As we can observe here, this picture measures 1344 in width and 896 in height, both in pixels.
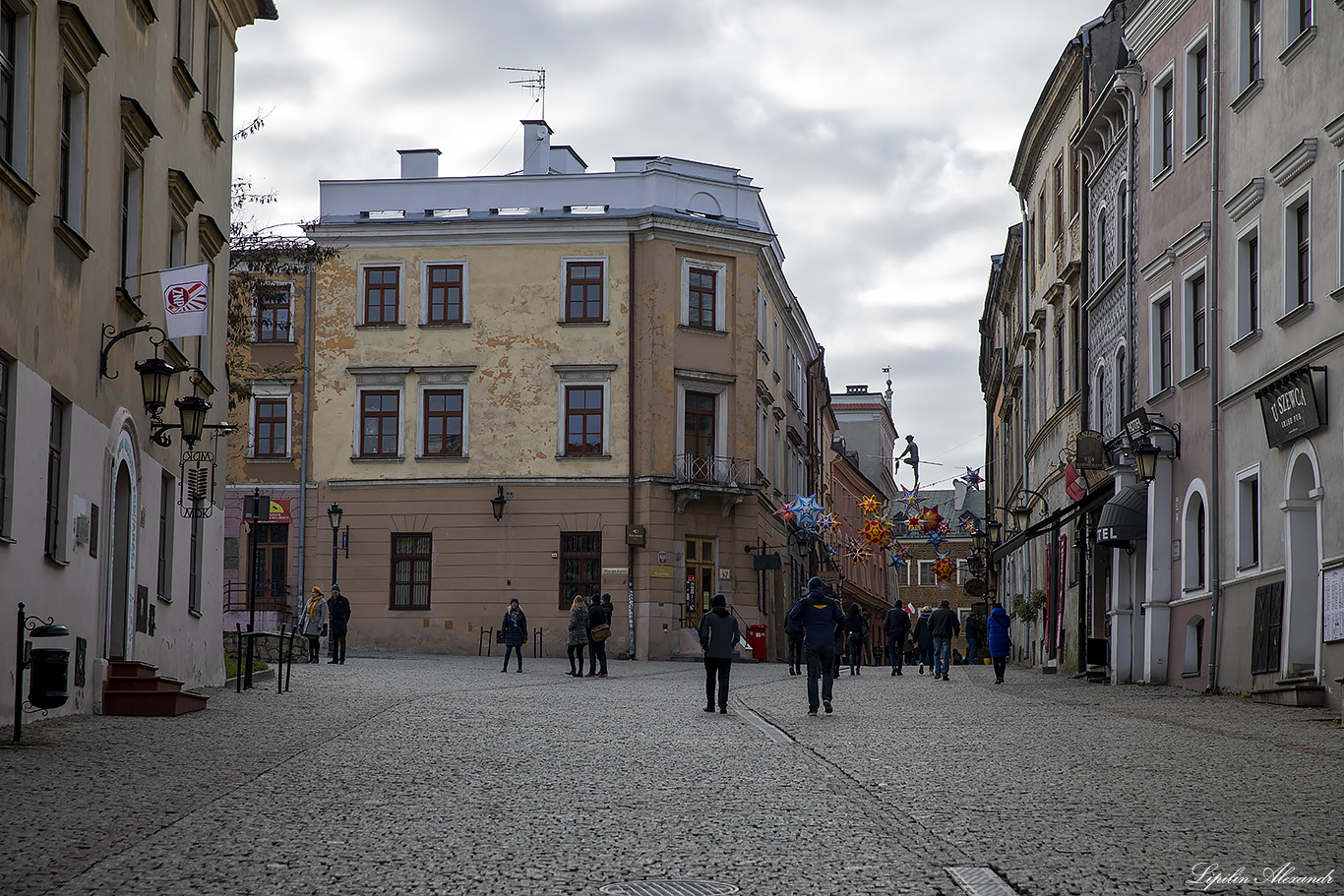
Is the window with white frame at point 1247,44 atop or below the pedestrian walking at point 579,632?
atop

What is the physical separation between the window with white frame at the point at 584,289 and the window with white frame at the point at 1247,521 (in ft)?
84.1

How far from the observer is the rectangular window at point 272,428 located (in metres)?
46.8

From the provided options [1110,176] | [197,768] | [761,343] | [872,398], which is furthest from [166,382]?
[872,398]

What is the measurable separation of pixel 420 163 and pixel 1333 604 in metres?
35.1

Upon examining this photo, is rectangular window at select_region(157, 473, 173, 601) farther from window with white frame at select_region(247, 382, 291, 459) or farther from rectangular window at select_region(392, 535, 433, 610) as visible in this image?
window with white frame at select_region(247, 382, 291, 459)

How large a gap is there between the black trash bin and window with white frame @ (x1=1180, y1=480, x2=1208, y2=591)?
56.8 ft

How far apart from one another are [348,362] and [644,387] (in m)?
8.56

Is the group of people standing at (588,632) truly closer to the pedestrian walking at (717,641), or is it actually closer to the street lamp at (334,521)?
the pedestrian walking at (717,641)

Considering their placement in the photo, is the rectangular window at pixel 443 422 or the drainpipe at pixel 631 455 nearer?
the drainpipe at pixel 631 455

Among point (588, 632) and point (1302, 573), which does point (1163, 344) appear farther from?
point (588, 632)

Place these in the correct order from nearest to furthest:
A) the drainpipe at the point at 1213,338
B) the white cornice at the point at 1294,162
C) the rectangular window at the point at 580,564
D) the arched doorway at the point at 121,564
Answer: the arched doorway at the point at 121,564 < the white cornice at the point at 1294,162 < the drainpipe at the point at 1213,338 < the rectangular window at the point at 580,564

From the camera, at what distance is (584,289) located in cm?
4653

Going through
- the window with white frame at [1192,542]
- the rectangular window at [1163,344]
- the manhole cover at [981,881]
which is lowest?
the manhole cover at [981,881]

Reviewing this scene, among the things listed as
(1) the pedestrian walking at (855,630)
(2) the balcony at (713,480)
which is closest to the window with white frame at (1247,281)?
(1) the pedestrian walking at (855,630)
